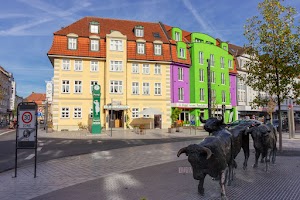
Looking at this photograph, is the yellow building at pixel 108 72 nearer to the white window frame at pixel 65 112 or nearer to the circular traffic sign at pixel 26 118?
the white window frame at pixel 65 112

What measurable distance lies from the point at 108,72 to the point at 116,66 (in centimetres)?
141

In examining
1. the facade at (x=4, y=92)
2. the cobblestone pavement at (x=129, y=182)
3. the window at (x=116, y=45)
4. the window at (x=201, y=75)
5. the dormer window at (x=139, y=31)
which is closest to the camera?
the cobblestone pavement at (x=129, y=182)

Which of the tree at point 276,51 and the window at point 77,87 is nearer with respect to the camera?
the tree at point 276,51

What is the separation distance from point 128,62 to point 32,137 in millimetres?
29136

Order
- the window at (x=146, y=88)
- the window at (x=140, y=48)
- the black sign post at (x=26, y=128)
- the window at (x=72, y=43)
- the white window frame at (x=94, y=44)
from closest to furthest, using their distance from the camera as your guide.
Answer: the black sign post at (x=26, y=128) → the window at (x=72, y=43) → the white window frame at (x=94, y=44) → the window at (x=140, y=48) → the window at (x=146, y=88)

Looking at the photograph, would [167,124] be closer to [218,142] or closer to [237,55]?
[237,55]

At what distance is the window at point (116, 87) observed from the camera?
35.5 m

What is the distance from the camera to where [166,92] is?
38.5 m

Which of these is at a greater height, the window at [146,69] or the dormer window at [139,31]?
the dormer window at [139,31]

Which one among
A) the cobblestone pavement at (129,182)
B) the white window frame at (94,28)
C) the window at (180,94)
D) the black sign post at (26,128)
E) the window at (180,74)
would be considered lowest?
the cobblestone pavement at (129,182)

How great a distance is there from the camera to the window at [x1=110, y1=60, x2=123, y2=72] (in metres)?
35.3

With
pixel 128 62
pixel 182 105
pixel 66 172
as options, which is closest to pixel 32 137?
pixel 66 172

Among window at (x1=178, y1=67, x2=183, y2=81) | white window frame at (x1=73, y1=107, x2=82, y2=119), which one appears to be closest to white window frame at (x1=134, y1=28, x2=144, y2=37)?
window at (x1=178, y1=67, x2=183, y2=81)

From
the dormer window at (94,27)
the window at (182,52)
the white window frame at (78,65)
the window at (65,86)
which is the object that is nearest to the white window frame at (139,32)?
the dormer window at (94,27)
